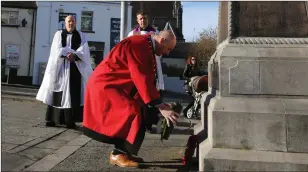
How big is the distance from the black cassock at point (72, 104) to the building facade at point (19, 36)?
78.7 ft

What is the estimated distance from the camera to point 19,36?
29469 mm

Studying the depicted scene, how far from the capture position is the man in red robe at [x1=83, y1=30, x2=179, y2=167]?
344 centimetres

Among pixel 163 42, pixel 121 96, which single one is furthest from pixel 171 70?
pixel 121 96

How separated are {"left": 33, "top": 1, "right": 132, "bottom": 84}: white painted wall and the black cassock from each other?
22.5 m

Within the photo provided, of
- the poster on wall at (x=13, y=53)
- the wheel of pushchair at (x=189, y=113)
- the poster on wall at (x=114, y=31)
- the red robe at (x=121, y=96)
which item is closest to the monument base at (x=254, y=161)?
the red robe at (x=121, y=96)

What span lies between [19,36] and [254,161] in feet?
96.2

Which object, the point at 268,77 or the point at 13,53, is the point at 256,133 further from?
the point at 13,53

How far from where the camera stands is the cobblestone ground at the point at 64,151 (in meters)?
3.58

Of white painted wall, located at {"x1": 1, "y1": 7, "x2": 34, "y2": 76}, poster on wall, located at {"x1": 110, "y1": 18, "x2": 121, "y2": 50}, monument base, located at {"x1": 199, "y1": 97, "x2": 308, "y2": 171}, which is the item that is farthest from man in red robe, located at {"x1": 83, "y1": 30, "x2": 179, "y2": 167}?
white painted wall, located at {"x1": 1, "y1": 7, "x2": 34, "y2": 76}

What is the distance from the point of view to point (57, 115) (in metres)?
5.98

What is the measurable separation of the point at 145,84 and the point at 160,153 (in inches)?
53.2

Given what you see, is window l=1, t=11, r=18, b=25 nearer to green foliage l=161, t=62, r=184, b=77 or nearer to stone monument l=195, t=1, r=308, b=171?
green foliage l=161, t=62, r=184, b=77

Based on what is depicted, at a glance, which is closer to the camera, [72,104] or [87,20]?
[72,104]

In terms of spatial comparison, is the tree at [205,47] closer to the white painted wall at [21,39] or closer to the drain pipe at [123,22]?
the white painted wall at [21,39]
